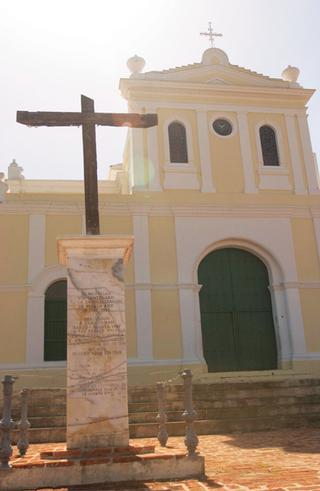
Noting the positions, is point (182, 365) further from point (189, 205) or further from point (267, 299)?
point (189, 205)

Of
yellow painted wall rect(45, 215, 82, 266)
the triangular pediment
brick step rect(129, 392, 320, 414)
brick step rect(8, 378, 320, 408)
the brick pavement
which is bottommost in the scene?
the brick pavement

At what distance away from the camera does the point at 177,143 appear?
16.0 metres

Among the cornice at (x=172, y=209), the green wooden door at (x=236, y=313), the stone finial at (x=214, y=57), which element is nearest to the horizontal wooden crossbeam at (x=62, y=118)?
the cornice at (x=172, y=209)

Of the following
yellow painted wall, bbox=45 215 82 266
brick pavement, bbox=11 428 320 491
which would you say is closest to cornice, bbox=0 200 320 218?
yellow painted wall, bbox=45 215 82 266

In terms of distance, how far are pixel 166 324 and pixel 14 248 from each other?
459 cm

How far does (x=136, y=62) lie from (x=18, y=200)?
5.96 m

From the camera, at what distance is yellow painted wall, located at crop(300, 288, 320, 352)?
1441 cm

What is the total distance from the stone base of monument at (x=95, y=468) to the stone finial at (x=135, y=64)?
13.4 meters

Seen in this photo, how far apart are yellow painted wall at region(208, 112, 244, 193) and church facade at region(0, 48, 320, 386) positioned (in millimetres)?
37

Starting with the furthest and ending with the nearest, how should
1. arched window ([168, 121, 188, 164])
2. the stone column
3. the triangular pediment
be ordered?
1. the triangular pediment
2. arched window ([168, 121, 188, 164])
3. the stone column

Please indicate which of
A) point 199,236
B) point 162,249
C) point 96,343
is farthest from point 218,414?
point 199,236

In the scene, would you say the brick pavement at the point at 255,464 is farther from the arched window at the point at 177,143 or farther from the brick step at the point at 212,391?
the arched window at the point at 177,143

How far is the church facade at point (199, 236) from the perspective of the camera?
1358cm

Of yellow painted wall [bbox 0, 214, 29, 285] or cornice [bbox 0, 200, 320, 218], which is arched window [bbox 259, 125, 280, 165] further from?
yellow painted wall [bbox 0, 214, 29, 285]
